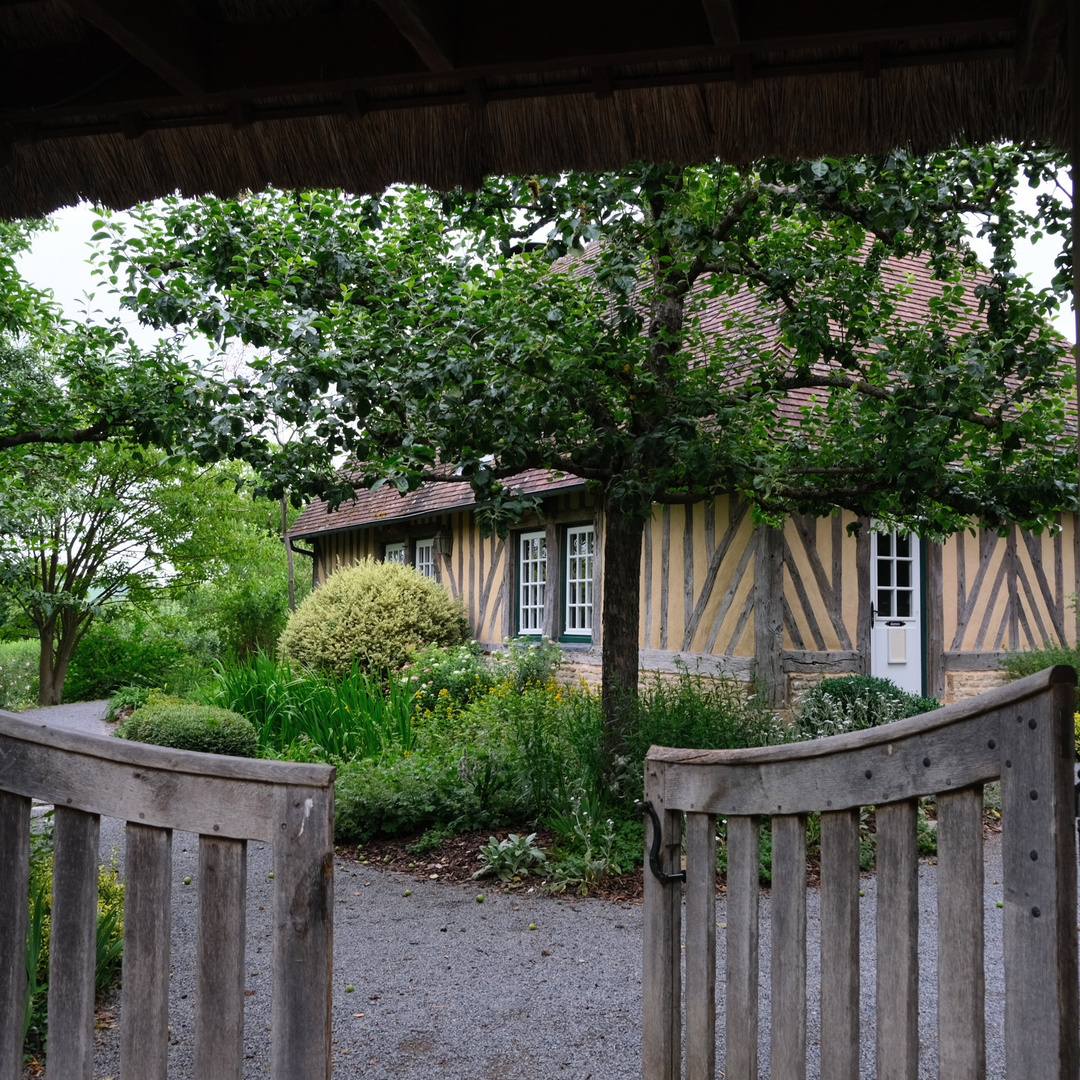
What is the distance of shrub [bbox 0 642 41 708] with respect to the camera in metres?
15.9

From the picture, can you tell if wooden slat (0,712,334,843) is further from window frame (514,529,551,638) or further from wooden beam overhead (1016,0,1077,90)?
window frame (514,529,551,638)

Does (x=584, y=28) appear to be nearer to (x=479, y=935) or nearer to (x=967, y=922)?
(x=967, y=922)

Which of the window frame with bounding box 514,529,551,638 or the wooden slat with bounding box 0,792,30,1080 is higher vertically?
the window frame with bounding box 514,529,551,638

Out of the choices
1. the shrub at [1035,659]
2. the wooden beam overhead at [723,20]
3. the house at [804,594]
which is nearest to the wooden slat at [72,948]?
the wooden beam overhead at [723,20]

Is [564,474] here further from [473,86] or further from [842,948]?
[842,948]

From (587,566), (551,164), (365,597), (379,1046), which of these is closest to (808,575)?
(587,566)

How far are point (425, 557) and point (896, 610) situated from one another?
830 cm

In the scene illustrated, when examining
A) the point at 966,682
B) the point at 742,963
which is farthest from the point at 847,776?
the point at 966,682

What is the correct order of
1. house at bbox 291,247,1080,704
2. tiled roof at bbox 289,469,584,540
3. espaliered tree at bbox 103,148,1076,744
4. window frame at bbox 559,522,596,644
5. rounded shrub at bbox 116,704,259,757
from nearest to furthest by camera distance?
espaliered tree at bbox 103,148,1076,744
rounded shrub at bbox 116,704,259,757
house at bbox 291,247,1080,704
tiled roof at bbox 289,469,584,540
window frame at bbox 559,522,596,644

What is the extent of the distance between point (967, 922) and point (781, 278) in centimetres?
463

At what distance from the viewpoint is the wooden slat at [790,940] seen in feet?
6.64

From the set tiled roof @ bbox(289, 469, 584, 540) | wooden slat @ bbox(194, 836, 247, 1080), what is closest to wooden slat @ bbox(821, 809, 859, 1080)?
wooden slat @ bbox(194, 836, 247, 1080)

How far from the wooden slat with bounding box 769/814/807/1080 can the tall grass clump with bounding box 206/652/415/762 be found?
21.1 feet

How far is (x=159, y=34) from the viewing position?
230cm
